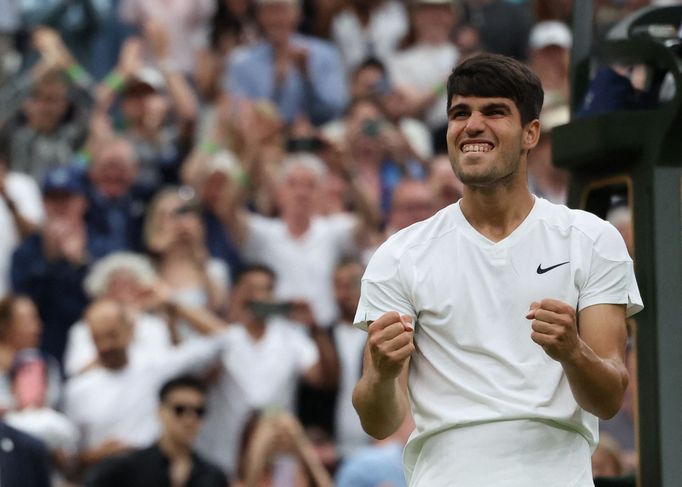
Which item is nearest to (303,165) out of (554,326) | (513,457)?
(513,457)

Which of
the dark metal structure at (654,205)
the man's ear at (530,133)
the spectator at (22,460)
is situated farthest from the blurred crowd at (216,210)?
the man's ear at (530,133)

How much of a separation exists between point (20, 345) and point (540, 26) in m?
5.66

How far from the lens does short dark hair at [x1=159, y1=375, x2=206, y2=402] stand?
838 cm

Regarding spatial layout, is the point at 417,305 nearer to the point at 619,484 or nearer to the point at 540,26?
the point at 619,484

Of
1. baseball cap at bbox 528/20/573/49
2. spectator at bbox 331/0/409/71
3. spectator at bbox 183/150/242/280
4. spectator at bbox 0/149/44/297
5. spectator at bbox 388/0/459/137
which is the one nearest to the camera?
spectator at bbox 0/149/44/297

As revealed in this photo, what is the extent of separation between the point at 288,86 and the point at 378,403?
26.7 ft

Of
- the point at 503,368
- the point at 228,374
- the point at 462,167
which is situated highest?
the point at 462,167

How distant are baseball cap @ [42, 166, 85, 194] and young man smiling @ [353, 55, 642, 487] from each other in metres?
5.93

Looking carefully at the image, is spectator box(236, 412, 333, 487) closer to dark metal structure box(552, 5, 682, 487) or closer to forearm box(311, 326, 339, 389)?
forearm box(311, 326, 339, 389)

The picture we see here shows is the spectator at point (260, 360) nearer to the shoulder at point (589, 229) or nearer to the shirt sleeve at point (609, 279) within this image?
the shoulder at point (589, 229)

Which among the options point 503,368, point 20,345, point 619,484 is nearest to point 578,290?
point 503,368

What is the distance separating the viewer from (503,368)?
399 centimetres

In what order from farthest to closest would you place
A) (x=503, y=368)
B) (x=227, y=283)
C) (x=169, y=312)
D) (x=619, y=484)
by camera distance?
(x=227, y=283), (x=169, y=312), (x=619, y=484), (x=503, y=368)

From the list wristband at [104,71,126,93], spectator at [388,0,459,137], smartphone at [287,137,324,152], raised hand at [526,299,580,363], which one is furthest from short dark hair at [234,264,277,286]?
raised hand at [526,299,580,363]
